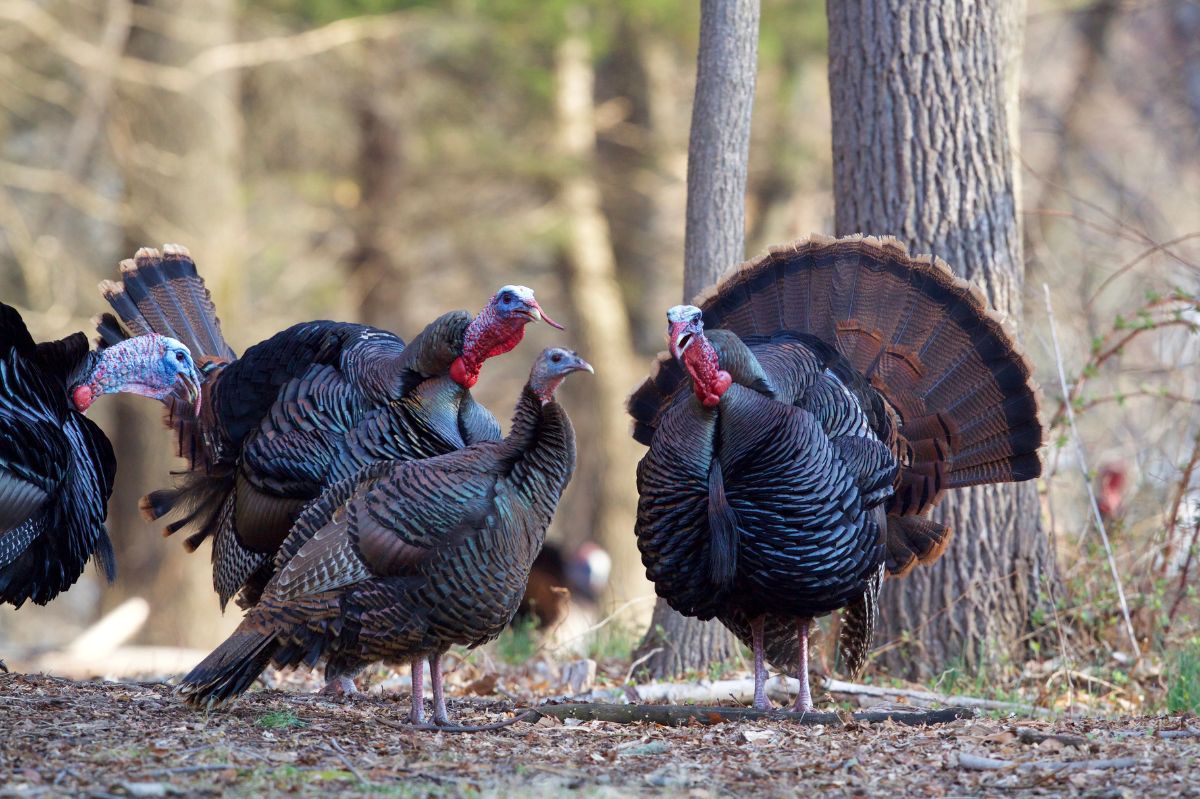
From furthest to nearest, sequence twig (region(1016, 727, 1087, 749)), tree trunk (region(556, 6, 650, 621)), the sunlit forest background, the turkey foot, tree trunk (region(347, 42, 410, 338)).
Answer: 1. tree trunk (region(347, 42, 410, 338))
2. tree trunk (region(556, 6, 650, 621))
3. the sunlit forest background
4. the turkey foot
5. twig (region(1016, 727, 1087, 749))

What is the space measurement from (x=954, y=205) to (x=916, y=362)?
106cm

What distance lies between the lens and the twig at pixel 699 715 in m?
4.71

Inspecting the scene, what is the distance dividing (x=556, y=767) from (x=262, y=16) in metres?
11.0

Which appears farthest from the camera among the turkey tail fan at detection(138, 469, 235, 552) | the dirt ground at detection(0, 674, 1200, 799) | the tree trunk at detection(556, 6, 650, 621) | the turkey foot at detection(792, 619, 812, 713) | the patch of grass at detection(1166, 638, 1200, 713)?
→ the tree trunk at detection(556, 6, 650, 621)

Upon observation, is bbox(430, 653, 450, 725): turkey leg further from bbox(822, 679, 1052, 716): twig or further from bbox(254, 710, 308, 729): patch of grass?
bbox(822, 679, 1052, 716): twig

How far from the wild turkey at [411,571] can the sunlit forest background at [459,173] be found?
4927 mm

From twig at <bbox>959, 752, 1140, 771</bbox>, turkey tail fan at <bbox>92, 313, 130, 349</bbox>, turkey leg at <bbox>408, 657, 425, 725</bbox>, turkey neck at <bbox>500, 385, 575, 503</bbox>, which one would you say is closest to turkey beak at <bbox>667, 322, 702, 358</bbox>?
turkey neck at <bbox>500, 385, 575, 503</bbox>

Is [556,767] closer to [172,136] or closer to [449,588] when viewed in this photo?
[449,588]

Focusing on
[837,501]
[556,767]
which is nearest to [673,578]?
[837,501]

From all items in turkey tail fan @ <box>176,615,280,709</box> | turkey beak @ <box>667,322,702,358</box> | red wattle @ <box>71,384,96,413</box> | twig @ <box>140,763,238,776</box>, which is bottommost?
twig @ <box>140,763,238,776</box>

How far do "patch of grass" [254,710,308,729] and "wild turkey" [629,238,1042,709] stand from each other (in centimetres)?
140

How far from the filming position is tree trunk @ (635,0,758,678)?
20.4 feet

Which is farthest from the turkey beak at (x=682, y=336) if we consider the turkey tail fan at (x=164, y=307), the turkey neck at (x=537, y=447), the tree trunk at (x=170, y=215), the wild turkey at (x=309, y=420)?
the tree trunk at (x=170, y=215)

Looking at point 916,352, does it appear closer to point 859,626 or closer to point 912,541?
point 912,541
